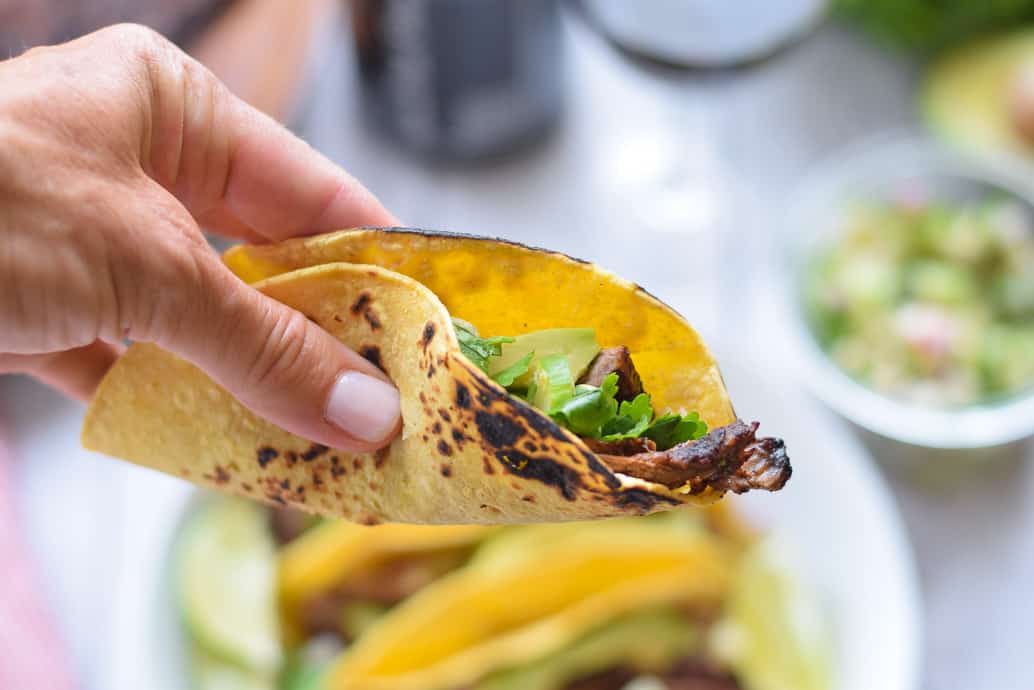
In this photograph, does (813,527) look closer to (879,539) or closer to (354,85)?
(879,539)

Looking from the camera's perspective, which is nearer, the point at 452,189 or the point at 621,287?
the point at 621,287

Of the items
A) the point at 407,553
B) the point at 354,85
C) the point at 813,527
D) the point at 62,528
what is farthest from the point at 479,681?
the point at 354,85

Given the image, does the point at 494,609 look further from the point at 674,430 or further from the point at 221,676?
the point at 674,430

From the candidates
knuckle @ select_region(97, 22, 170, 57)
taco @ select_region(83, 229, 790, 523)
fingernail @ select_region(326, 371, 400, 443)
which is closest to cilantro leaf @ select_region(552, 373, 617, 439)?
taco @ select_region(83, 229, 790, 523)

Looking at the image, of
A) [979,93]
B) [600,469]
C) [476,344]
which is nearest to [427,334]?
[476,344]

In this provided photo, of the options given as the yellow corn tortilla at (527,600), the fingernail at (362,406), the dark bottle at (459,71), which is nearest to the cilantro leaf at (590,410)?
the fingernail at (362,406)

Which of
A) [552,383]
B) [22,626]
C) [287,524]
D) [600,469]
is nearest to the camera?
[600,469]
